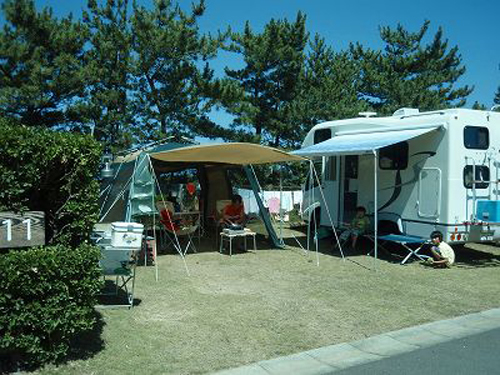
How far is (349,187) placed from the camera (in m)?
10.6

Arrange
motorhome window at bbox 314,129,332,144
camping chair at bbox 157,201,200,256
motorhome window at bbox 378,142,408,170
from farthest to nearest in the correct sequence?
motorhome window at bbox 314,129,332,144 → camping chair at bbox 157,201,200,256 → motorhome window at bbox 378,142,408,170

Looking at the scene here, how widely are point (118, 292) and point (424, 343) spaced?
3.57 meters

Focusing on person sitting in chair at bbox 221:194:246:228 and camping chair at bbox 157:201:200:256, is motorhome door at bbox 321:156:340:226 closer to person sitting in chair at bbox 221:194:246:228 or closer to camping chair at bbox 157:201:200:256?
person sitting in chair at bbox 221:194:246:228

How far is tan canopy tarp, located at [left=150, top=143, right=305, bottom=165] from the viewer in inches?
338

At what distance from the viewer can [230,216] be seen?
10430 millimetres

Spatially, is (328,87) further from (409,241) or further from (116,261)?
(116,261)

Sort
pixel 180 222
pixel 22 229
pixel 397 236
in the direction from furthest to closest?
pixel 180 222 < pixel 397 236 < pixel 22 229

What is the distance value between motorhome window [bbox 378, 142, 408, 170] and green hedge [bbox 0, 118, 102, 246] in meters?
6.30

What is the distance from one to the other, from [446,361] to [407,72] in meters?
20.5

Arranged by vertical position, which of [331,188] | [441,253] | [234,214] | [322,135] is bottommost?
[441,253]

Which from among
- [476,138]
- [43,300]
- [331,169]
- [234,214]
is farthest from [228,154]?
[43,300]

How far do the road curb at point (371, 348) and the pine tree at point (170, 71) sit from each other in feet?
40.8

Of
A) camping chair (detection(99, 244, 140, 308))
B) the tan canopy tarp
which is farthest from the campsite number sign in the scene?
the tan canopy tarp

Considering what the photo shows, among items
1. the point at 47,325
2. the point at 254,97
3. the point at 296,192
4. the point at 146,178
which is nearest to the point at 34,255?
the point at 47,325
